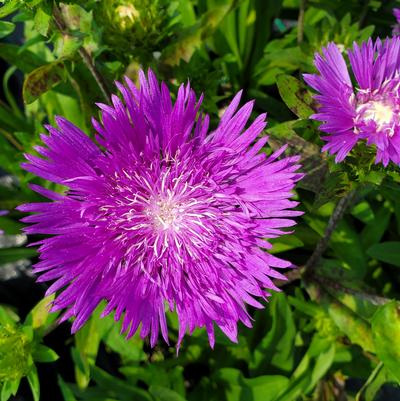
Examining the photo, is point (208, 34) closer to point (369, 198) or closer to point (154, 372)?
point (369, 198)

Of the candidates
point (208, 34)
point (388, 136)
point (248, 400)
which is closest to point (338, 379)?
point (248, 400)

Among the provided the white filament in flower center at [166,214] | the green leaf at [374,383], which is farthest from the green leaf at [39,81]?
the green leaf at [374,383]

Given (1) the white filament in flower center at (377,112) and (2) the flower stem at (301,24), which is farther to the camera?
(2) the flower stem at (301,24)

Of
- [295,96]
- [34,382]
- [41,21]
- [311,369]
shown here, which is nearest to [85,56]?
[41,21]

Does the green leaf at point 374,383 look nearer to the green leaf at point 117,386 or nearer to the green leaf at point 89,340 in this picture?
the green leaf at point 117,386

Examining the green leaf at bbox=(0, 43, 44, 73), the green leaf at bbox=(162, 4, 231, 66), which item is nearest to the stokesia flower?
the green leaf at bbox=(162, 4, 231, 66)
